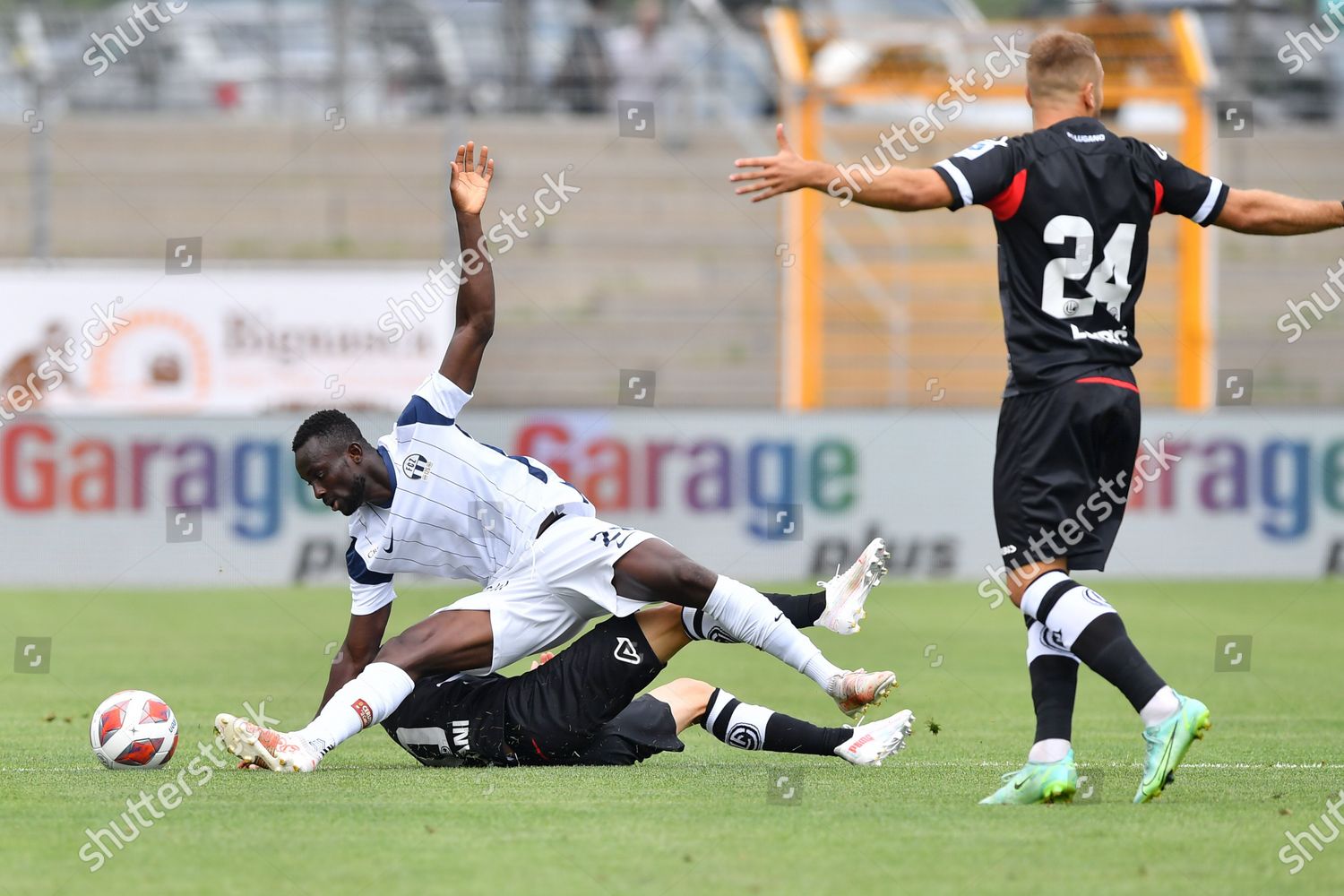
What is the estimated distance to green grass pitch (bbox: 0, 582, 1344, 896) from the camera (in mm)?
4680

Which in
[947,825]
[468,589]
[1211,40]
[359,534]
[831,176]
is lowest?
[468,589]

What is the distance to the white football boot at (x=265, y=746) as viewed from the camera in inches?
242

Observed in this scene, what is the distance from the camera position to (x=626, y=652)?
6.67 m

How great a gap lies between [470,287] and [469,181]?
46 cm

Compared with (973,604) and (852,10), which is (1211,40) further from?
Result: (973,604)

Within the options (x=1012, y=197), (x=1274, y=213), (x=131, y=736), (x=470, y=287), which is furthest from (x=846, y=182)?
(x=131, y=736)

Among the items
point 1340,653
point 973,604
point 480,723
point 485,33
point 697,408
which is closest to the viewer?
point 480,723

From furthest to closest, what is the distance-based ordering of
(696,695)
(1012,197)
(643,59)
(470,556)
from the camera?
1. (643,59)
2. (470,556)
3. (696,695)
4. (1012,197)

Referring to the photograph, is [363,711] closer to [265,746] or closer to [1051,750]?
[265,746]

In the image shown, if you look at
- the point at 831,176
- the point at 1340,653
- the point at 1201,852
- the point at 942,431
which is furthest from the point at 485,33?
the point at 1201,852

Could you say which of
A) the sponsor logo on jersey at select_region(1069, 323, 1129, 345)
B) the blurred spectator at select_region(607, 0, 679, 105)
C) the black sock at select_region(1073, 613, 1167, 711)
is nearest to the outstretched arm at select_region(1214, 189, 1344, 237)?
the sponsor logo on jersey at select_region(1069, 323, 1129, 345)

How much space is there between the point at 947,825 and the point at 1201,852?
0.77 m

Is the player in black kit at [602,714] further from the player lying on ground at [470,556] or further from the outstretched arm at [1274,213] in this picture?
the outstretched arm at [1274,213]

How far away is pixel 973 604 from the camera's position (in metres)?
14.5
